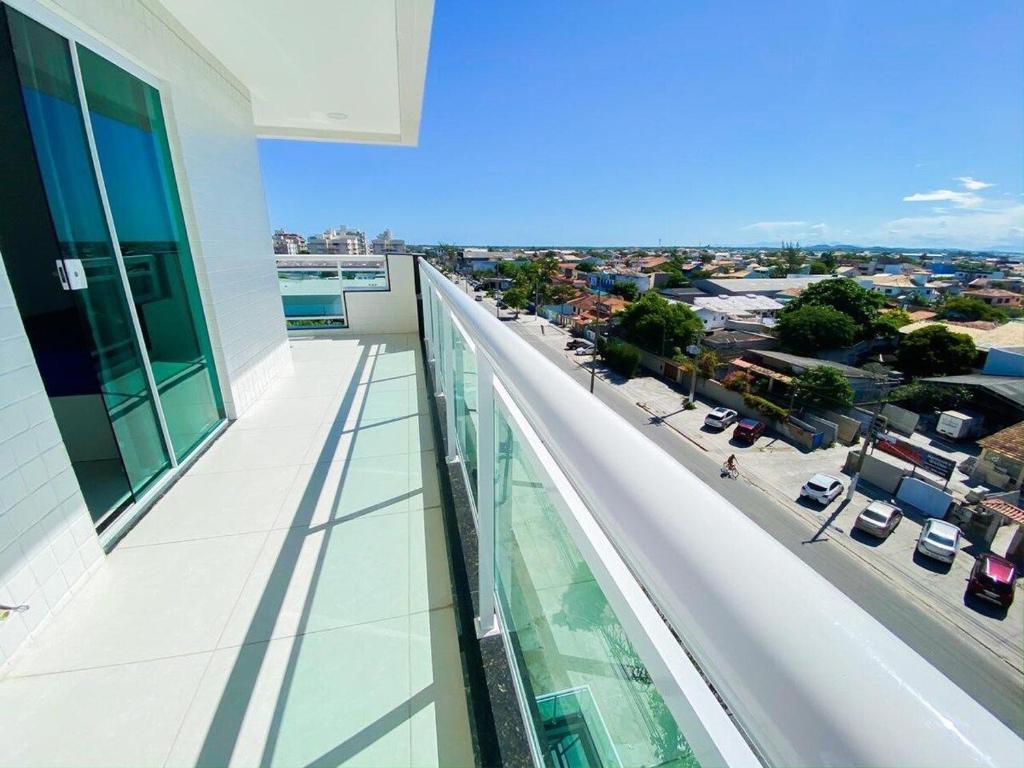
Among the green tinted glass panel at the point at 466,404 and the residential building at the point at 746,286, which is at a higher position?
the green tinted glass panel at the point at 466,404

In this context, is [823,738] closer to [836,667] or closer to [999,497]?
[836,667]

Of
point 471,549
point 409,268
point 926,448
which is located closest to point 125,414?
point 471,549

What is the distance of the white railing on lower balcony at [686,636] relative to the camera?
0.62 feet

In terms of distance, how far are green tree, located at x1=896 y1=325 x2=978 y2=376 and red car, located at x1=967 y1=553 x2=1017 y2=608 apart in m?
15.0

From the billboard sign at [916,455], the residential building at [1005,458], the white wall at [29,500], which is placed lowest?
the billboard sign at [916,455]

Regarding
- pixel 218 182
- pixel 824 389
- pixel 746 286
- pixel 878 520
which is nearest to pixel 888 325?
pixel 824 389

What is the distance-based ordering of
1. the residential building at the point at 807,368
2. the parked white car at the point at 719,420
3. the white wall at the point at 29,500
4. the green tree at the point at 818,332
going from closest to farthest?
the white wall at the point at 29,500 → the parked white car at the point at 719,420 → the residential building at the point at 807,368 → the green tree at the point at 818,332

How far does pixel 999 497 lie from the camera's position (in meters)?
8.41

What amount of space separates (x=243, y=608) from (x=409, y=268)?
497 centimetres

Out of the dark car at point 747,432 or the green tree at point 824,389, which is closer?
the dark car at point 747,432

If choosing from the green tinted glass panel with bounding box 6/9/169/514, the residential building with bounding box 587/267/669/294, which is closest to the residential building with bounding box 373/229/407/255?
the green tinted glass panel with bounding box 6/9/169/514

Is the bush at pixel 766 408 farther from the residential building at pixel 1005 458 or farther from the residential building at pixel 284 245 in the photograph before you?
the residential building at pixel 284 245

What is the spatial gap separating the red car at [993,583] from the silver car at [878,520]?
145 centimetres

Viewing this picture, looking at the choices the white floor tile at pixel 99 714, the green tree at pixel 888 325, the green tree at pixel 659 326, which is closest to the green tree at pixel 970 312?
the green tree at pixel 888 325
